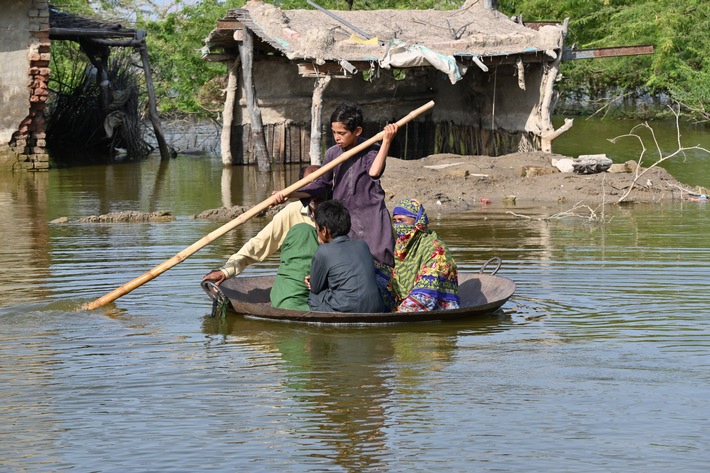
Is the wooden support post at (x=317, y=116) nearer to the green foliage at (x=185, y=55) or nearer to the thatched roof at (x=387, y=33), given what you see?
the thatched roof at (x=387, y=33)

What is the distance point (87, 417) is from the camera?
5.95 metres

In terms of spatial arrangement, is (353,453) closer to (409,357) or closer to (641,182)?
(409,357)

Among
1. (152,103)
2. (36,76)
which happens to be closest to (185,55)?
(152,103)

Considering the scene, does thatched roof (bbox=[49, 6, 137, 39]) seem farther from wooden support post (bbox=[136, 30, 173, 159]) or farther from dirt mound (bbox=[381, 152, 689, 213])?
dirt mound (bbox=[381, 152, 689, 213])

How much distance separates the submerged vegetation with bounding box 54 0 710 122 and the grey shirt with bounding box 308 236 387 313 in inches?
706

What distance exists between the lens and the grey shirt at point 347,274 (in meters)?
7.60

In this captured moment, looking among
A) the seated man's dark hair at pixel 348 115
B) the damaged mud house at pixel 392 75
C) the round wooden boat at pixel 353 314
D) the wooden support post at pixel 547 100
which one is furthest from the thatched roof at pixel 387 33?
the seated man's dark hair at pixel 348 115

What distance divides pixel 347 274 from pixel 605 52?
489 inches

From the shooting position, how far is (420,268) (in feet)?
26.3

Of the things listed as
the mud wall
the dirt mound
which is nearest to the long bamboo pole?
the dirt mound

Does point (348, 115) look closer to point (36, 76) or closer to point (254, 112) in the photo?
point (254, 112)

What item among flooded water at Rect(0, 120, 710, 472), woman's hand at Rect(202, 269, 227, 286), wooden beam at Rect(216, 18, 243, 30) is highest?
wooden beam at Rect(216, 18, 243, 30)

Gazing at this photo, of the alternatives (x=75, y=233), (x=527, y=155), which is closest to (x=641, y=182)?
(x=527, y=155)

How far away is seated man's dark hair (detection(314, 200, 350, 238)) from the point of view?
24.9 ft
